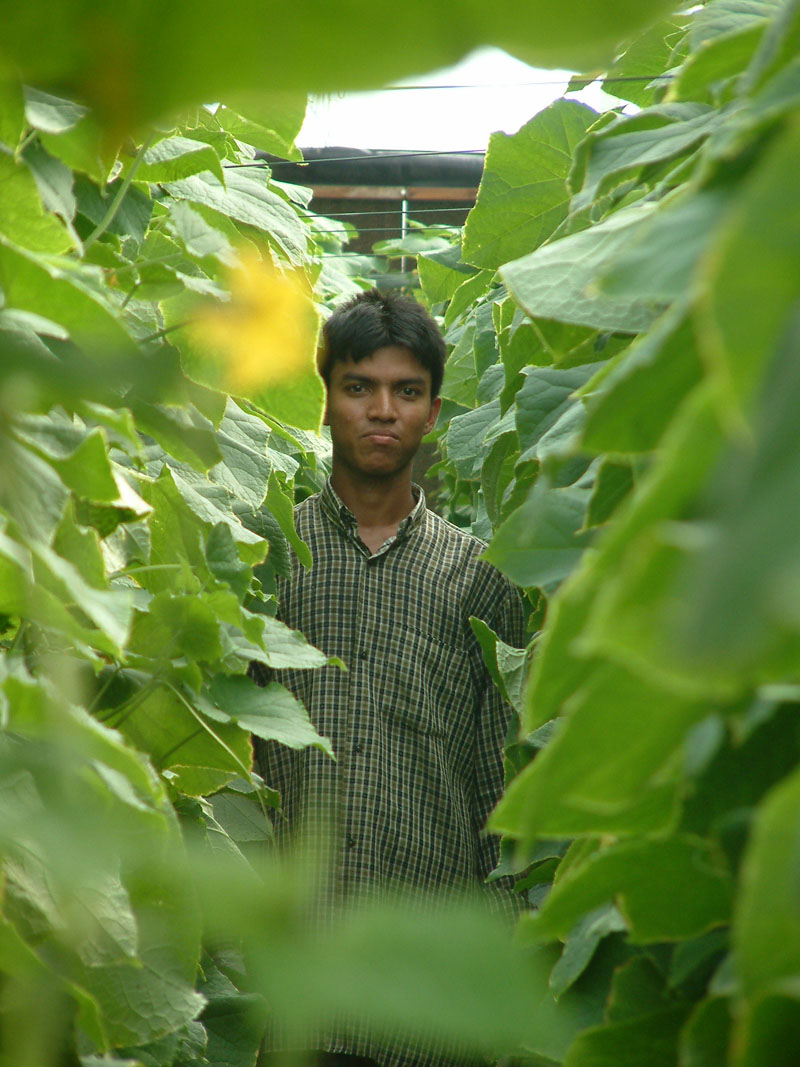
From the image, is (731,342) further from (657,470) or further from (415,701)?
(415,701)

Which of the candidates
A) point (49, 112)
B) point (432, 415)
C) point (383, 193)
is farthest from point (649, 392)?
point (383, 193)

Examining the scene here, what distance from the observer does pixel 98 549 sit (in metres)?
0.54

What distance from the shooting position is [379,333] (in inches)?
80.4

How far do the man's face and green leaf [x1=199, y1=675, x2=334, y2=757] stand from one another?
4.03 feet

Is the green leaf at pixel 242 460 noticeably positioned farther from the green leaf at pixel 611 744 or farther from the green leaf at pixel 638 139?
the green leaf at pixel 611 744

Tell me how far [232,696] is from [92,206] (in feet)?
1.08

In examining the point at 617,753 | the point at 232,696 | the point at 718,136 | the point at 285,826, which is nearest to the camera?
the point at 617,753

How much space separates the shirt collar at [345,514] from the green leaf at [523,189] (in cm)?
80

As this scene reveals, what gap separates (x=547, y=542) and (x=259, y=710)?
272 mm

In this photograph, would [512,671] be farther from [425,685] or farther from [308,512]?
[308,512]

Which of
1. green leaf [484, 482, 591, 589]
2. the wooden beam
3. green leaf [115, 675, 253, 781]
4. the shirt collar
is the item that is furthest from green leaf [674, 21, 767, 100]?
the wooden beam

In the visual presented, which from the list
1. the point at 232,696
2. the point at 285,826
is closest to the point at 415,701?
the point at 285,826

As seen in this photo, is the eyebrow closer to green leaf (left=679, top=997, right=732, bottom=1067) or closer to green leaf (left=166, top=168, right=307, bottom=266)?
green leaf (left=166, top=168, right=307, bottom=266)

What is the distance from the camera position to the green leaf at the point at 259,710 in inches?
28.7
